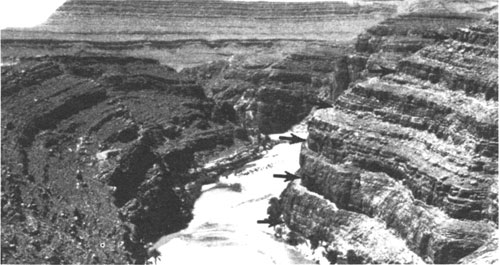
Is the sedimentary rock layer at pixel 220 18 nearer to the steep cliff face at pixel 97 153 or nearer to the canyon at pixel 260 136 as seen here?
the canyon at pixel 260 136

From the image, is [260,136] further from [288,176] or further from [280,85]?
[288,176]

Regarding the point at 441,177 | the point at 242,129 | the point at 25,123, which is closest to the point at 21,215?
the point at 25,123

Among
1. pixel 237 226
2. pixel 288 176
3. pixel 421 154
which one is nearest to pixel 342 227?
pixel 421 154

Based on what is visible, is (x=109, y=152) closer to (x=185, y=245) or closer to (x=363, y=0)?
(x=185, y=245)

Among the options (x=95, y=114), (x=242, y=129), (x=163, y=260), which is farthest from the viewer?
(x=242, y=129)

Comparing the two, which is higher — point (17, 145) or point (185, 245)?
point (17, 145)

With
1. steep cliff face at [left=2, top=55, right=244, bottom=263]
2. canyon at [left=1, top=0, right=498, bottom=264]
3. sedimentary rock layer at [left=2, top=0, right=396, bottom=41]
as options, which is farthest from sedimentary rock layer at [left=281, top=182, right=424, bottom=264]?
sedimentary rock layer at [left=2, top=0, right=396, bottom=41]
